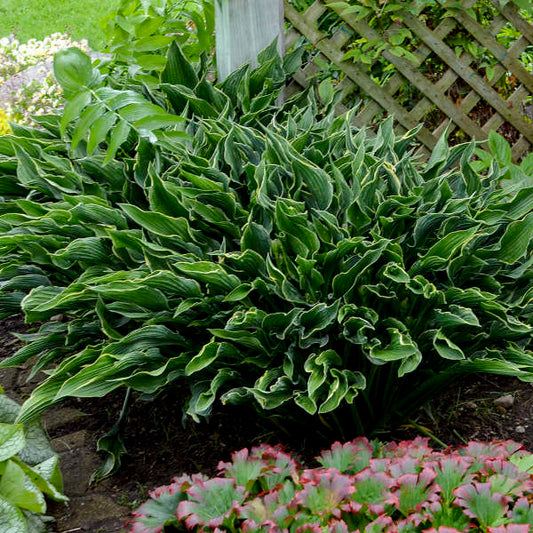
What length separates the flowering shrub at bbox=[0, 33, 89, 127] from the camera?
5.36 metres

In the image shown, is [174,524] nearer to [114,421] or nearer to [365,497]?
[365,497]

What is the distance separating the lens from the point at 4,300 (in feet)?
9.20

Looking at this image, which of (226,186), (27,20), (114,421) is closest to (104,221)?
(226,186)

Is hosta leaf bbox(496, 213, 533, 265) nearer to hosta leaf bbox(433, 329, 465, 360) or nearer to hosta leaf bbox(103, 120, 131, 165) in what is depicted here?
hosta leaf bbox(433, 329, 465, 360)

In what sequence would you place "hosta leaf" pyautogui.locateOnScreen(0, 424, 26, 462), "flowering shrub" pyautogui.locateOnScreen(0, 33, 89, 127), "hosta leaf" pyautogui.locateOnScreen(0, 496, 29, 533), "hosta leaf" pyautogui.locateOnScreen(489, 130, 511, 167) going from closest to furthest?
1. "hosta leaf" pyautogui.locateOnScreen(0, 496, 29, 533)
2. "hosta leaf" pyautogui.locateOnScreen(0, 424, 26, 462)
3. "hosta leaf" pyautogui.locateOnScreen(489, 130, 511, 167)
4. "flowering shrub" pyautogui.locateOnScreen(0, 33, 89, 127)

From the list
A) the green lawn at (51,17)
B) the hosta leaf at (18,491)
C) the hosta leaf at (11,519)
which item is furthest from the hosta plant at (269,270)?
the green lawn at (51,17)

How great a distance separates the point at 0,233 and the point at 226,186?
2.95 ft

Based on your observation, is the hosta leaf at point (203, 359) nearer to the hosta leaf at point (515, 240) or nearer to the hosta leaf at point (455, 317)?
the hosta leaf at point (455, 317)

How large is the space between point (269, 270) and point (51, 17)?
26.5 ft

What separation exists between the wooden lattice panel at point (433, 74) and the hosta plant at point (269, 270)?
63 cm

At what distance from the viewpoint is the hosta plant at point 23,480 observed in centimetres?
192

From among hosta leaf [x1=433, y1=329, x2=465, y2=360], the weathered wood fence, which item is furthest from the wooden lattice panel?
hosta leaf [x1=433, y1=329, x2=465, y2=360]

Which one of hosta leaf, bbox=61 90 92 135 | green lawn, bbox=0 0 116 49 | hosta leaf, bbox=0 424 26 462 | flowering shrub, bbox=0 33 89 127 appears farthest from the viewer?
green lawn, bbox=0 0 116 49

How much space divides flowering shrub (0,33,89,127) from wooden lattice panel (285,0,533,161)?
2271 millimetres
